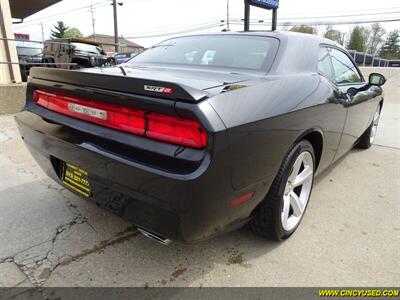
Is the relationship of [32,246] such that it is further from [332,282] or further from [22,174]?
[332,282]

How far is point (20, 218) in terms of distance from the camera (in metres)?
2.51

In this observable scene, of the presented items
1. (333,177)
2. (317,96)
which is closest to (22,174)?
(317,96)

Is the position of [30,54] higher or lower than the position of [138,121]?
higher

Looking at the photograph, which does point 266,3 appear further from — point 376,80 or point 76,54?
point 376,80

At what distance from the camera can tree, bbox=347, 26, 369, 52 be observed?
64312mm

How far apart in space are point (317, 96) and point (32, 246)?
7.48 feet

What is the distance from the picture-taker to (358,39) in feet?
211

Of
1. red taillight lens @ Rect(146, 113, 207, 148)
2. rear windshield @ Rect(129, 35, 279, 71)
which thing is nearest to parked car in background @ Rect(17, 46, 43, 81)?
rear windshield @ Rect(129, 35, 279, 71)

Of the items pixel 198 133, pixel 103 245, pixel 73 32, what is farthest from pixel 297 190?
pixel 73 32

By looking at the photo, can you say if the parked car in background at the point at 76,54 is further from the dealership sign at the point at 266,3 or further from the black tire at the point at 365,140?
the black tire at the point at 365,140

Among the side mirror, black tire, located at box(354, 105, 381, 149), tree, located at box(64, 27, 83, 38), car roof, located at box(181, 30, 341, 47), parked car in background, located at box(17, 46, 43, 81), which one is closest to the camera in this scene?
car roof, located at box(181, 30, 341, 47)

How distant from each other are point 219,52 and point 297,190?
4.16 ft

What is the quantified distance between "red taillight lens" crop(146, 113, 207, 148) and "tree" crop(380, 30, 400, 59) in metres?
79.4

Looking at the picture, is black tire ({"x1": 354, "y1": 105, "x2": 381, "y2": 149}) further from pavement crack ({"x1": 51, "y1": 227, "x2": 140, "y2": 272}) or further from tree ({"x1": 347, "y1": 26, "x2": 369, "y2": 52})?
tree ({"x1": 347, "y1": 26, "x2": 369, "y2": 52})
